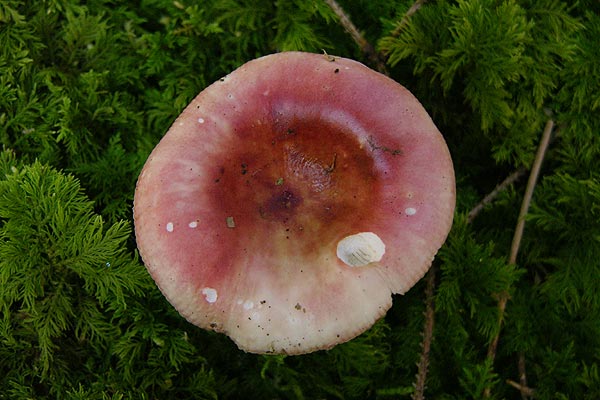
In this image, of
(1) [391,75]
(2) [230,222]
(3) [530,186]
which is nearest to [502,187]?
(3) [530,186]

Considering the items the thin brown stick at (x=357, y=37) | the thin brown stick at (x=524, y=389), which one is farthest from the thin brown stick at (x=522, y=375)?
the thin brown stick at (x=357, y=37)

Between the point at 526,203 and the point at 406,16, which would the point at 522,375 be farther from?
the point at 406,16

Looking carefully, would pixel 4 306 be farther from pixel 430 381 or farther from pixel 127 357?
pixel 430 381

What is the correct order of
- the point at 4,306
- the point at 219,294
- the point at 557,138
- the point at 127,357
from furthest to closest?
the point at 557,138
the point at 127,357
the point at 4,306
the point at 219,294

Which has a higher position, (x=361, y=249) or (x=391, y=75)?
(x=391, y=75)

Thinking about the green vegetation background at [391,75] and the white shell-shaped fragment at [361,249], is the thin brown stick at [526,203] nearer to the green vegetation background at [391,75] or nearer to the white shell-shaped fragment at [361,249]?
the green vegetation background at [391,75]

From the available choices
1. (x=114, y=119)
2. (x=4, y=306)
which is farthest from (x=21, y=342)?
(x=114, y=119)
